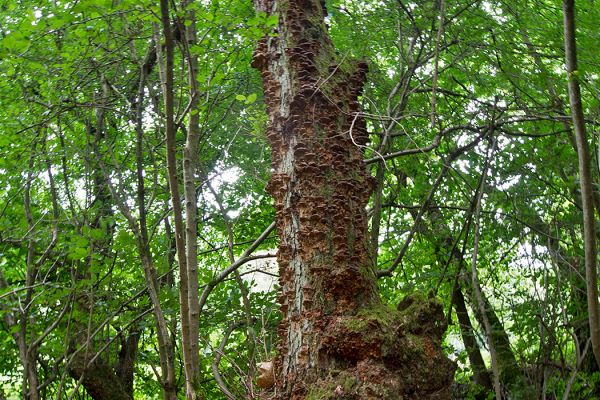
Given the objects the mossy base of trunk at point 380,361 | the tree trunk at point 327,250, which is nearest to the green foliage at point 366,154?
the tree trunk at point 327,250

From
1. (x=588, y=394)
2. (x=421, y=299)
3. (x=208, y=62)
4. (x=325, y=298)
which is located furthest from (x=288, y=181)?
(x=588, y=394)

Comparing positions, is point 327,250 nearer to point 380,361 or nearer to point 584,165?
point 380,361

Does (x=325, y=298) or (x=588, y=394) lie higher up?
(x=325, y=298)

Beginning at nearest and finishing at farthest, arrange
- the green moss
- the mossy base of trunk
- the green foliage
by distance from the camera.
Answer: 1. the mossy base of trunk
2. the green moss
3. the green foliage

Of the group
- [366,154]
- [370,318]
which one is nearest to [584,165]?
[370,318]

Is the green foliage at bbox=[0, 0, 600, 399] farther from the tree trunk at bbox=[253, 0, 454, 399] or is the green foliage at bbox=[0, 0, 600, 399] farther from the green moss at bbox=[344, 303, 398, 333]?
the green moss at bbox=[344, 303, 398, 333]

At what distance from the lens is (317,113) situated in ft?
9.14

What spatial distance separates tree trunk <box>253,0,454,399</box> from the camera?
225 cm

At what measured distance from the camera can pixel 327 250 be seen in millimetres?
2475

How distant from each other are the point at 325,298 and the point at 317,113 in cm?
89

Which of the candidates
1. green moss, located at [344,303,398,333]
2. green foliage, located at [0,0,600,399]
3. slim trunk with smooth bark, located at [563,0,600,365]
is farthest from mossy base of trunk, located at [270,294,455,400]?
green foliage, located at [0,0,600,399]

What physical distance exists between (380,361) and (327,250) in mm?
502

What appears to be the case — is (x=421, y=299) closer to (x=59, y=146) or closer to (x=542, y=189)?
(x=542, y=189)

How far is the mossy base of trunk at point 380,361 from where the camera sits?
84.8 inches
